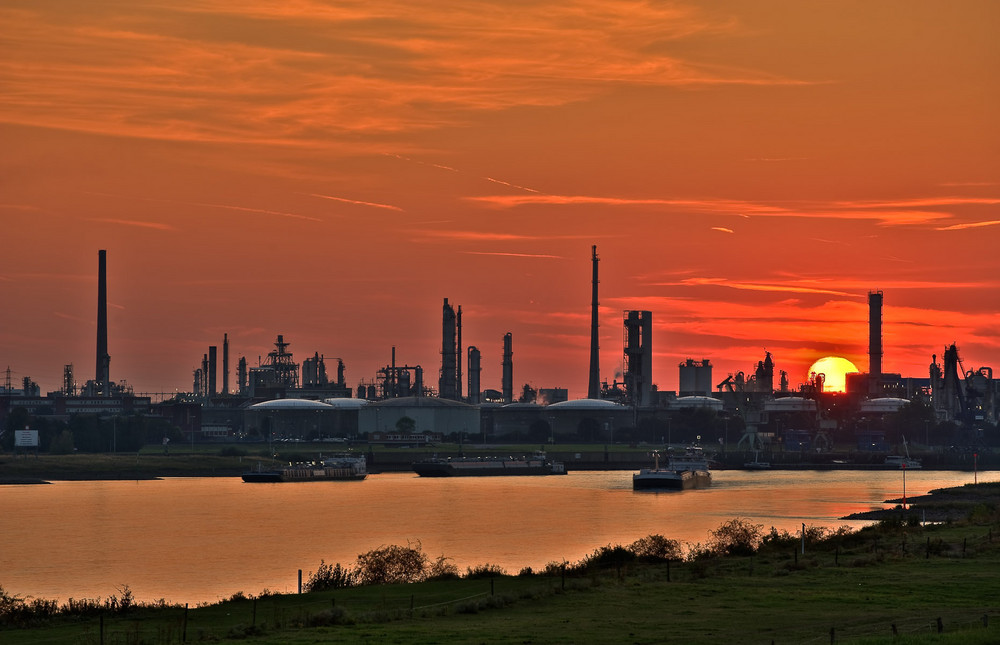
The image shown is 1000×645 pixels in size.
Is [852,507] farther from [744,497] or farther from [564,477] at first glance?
[564,477]

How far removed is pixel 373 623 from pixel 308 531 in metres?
52.0

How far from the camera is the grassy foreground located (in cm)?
3209

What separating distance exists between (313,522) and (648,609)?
2354 inches

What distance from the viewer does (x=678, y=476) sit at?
139500 mm

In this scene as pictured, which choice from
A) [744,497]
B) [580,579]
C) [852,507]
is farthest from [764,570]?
[744,497]

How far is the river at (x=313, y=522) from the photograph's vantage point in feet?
210

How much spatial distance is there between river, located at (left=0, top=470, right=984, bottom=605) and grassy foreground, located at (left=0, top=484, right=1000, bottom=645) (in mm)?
12157

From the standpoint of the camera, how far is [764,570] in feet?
150

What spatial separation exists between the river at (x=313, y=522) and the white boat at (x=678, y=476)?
8.63 feet

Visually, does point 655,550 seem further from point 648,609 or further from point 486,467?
point 486,467

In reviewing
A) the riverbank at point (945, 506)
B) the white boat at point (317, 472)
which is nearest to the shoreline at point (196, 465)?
the white boat at point (317, 472)

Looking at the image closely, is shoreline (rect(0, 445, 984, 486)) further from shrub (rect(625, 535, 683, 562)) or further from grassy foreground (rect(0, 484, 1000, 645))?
grassy foreground (rect(0, 484, 1000, 645))

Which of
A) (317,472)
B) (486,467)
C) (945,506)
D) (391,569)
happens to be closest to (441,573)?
(391,569)

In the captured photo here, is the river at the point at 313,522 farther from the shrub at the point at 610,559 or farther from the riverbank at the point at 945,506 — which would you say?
the shrub at the point at 610,559
